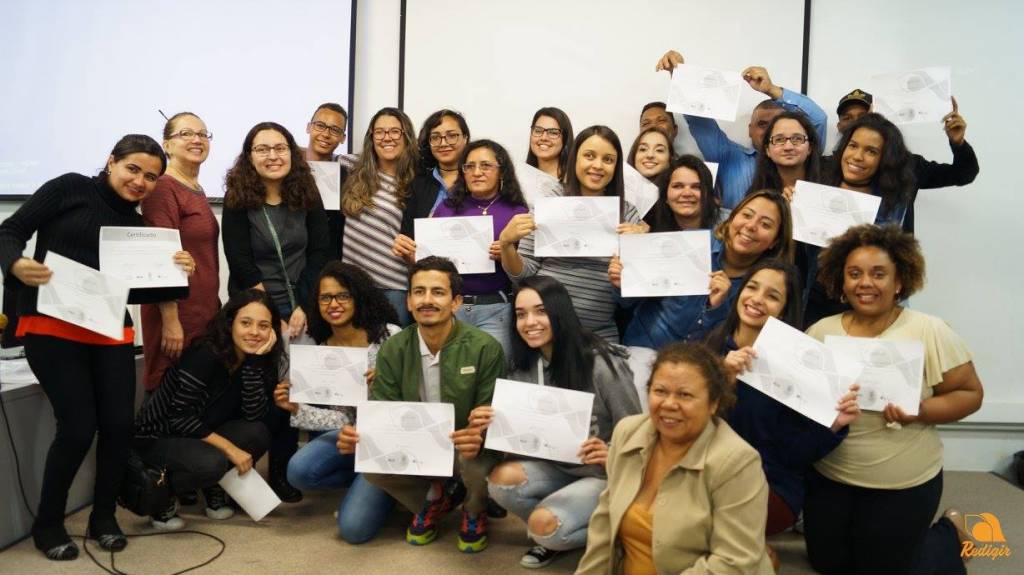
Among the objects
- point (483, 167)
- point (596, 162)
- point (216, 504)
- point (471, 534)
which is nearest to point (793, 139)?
point (596, 162)

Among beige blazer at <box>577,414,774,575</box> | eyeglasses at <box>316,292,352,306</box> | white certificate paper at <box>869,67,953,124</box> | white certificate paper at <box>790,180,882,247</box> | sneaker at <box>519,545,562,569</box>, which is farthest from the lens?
white certificate paper at <box>869,67,953,124</box>

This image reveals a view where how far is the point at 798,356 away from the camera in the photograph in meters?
2.50

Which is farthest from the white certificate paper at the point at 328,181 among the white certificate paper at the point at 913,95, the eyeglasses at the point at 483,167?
the white certificate paper at the point at 913,95

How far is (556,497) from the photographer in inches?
107

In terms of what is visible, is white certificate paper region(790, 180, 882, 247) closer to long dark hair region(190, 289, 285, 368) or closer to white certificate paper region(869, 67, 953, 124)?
white certificate paper region(869, 67, 953, 124)

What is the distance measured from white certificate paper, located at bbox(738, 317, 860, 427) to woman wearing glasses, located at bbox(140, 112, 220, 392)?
2378 mm

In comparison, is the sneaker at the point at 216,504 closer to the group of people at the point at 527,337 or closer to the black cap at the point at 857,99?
the group of people at the point at 527,337

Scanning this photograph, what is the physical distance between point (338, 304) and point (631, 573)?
1.65m

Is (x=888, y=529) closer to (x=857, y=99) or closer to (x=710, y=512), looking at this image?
(x=710, y=512)

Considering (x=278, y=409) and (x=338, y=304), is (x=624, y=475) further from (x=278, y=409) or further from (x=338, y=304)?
(x=278, y=409)

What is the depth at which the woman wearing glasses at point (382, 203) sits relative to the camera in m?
3.53

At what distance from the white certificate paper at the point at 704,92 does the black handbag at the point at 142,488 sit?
9.15ft

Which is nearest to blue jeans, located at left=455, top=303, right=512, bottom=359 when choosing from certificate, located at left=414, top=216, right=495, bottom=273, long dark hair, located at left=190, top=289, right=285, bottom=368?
certificate, located at left=414, top=216, right=495, bottom=273

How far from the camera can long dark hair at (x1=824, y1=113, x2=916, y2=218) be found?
3.20 meters
